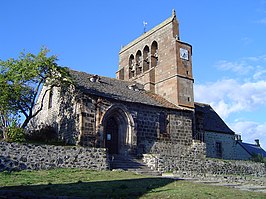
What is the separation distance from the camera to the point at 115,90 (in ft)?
85.9

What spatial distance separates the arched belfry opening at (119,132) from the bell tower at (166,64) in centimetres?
631

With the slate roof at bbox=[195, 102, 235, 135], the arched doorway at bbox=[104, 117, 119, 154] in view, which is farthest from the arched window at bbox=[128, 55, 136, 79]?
the arched doorway at bbox=[104, 117, 119, 154]

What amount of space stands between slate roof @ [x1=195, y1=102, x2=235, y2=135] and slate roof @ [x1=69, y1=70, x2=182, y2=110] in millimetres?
5923

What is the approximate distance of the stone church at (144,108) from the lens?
74.6 feet

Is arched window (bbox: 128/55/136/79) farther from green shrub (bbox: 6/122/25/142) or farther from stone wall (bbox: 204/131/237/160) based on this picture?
green shrub (bbox: 6/122/25/142)

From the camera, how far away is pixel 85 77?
87.0 feet

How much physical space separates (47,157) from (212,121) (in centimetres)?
2210

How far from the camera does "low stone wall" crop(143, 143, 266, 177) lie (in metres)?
21.0

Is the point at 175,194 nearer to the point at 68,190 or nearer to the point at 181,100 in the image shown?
the point at 68,190

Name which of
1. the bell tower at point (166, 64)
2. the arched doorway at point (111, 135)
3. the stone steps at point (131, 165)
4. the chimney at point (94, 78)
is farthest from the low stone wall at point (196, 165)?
the chimney at point (94, 78)

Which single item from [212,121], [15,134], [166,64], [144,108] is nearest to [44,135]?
[15,134]

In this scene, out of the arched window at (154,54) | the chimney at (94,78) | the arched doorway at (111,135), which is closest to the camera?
the arched doorway at (111,135)

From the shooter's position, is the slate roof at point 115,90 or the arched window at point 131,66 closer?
the slate roof at point 115,90

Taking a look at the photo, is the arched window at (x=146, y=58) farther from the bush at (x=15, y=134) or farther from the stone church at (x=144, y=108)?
the bush at (x=15, y=134)
